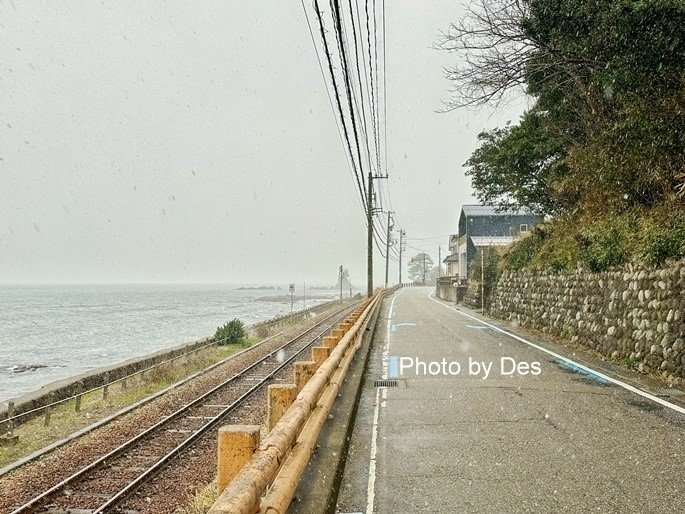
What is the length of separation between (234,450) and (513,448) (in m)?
3.70

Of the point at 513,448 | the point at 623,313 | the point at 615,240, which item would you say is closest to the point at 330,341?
the point at 513,448

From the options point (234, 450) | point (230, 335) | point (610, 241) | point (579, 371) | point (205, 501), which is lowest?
point (230, 335)

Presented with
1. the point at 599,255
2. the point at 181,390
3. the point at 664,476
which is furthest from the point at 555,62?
the point at 181,390

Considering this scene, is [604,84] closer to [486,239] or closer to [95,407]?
[95,407]

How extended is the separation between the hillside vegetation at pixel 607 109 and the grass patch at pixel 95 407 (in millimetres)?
13524

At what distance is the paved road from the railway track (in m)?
3.74

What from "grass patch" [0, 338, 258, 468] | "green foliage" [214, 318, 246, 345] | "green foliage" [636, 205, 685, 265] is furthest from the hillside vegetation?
"green foliage" [214, 318, 246, 345]

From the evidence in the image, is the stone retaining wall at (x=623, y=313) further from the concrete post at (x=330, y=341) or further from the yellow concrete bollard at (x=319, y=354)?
the yellow concrete bollard at (x=319, y=354)

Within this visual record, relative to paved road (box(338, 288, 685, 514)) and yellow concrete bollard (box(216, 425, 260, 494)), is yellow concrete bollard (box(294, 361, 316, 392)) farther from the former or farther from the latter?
yellow concrete bollard (box(216, 425, 260, 494))

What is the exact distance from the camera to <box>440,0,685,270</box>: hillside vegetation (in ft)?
37.6

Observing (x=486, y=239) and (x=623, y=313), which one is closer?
(x=623, y=313)

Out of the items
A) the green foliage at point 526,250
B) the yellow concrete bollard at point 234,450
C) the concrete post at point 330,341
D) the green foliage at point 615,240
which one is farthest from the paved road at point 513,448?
the green foliage at point 526,250

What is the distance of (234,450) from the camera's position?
3273mm

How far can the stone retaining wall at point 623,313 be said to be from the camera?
1009 centimetres
